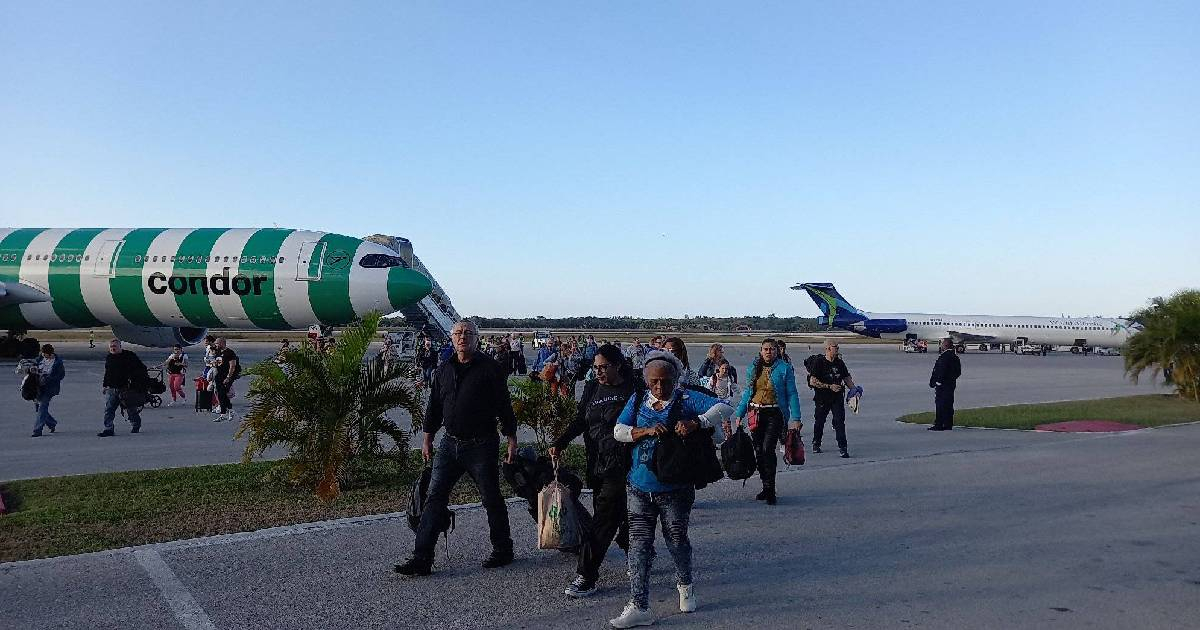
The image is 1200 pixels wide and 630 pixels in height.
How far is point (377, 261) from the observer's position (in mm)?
26125

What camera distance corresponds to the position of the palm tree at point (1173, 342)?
20.4 metres

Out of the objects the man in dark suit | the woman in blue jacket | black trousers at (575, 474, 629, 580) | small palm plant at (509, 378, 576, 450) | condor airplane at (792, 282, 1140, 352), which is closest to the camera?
black trousers at (575, 474, 629, 580)

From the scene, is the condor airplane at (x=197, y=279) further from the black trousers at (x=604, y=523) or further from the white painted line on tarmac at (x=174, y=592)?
the black trousers at (x=604, y=523)

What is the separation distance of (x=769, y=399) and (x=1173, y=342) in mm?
16346

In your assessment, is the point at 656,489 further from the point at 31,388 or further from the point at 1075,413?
the point at 1075,413

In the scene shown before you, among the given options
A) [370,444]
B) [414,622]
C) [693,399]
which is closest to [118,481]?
[370,444]

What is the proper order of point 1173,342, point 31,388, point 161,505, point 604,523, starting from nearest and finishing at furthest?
1. point 604,523
2. point 161,505
3. point 31,388
4. point 1173,342

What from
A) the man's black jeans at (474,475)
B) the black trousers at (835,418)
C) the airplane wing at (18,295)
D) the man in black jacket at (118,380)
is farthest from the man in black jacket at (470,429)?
the airplane wing at (18,295)

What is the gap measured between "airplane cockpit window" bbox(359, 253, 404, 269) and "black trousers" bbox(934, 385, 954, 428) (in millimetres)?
16838

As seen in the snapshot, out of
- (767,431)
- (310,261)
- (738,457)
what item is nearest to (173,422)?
→ (310,261)

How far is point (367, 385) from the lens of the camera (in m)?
8.99

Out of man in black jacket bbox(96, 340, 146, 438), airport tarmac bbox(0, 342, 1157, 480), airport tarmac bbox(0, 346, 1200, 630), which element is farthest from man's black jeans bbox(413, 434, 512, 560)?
man in black jacket bbox(96, 340, 146, 438)

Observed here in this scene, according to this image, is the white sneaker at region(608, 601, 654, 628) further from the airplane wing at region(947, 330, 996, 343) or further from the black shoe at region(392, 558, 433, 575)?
the airplane wing at region(947, 330, 996, 343)

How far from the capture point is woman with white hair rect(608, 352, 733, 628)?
509cm
